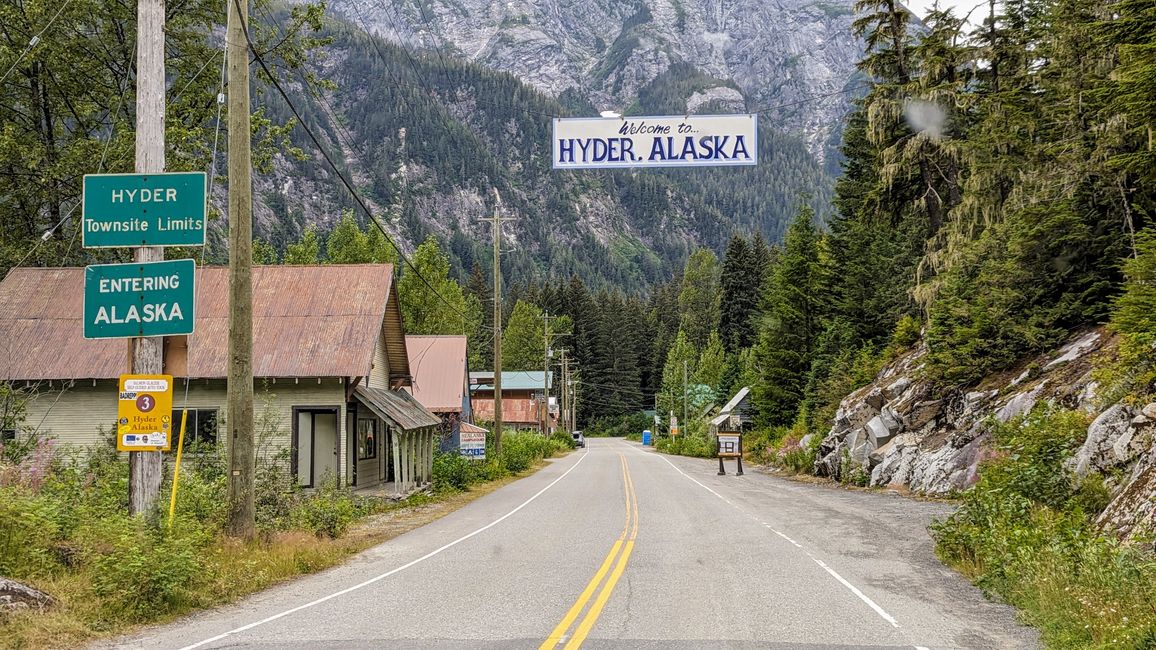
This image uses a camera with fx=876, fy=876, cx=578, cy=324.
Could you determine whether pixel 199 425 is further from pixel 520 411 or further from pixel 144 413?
pixel 520 411

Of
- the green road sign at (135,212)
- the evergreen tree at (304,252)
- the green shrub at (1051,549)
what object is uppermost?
the evergreen tree at (304,252)

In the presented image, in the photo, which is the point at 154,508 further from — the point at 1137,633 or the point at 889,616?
the point at 1137,633

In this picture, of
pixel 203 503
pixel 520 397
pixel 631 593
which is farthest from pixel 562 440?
pixel 631 593

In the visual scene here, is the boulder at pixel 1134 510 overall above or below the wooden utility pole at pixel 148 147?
below

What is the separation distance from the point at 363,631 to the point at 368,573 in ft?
13.4

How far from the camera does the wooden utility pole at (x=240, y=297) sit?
13.1 m

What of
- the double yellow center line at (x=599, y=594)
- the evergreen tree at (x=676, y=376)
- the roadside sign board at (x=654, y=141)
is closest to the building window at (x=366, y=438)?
the double yellow center line at (x=599, y=594)

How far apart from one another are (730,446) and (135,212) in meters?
34.6

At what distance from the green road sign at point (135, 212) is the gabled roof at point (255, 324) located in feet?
40.8

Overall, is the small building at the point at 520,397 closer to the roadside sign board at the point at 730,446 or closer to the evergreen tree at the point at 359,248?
the evergreen tree at the point at 359,248

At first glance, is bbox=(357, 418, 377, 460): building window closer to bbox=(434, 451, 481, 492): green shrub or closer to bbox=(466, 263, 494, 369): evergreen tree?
bbox=(434, 451, 481, 492): green shrub

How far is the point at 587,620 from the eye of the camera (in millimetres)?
8922

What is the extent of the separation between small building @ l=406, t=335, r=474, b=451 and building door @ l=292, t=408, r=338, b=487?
62.6 ft

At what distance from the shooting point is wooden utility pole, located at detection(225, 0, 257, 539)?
13.1 metres
